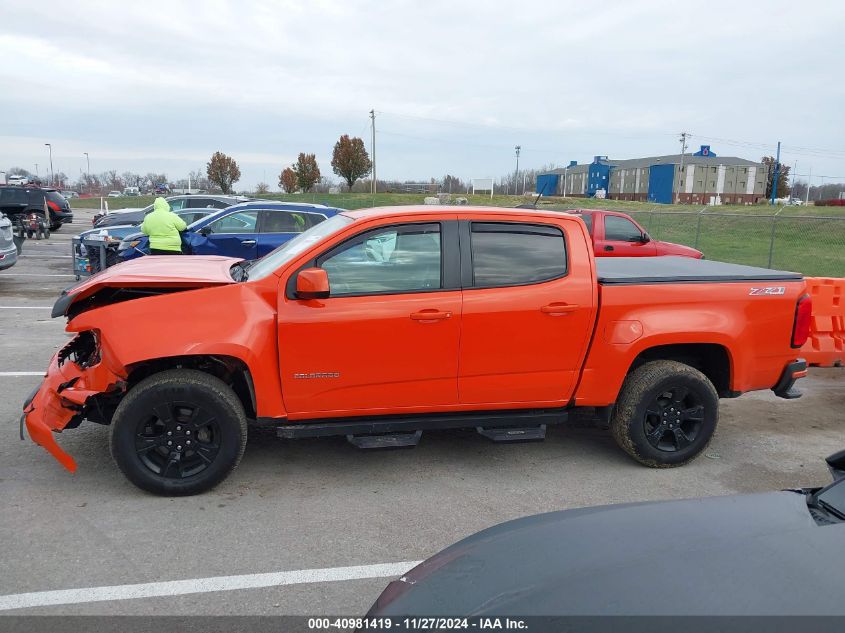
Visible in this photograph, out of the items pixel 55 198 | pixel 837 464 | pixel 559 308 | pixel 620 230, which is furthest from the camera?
pixel 55 198

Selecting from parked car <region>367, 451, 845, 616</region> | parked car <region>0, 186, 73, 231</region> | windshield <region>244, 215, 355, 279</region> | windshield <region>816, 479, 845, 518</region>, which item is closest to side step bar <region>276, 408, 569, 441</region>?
windshield <region>244, 215, 355, 279</region>

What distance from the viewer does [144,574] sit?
3.43 metres

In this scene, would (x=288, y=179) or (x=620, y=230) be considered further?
(x=288, y=179)

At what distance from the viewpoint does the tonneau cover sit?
191 inches

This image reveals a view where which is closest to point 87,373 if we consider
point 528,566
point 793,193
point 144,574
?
point 144,574

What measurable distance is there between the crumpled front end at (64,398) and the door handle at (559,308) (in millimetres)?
2764

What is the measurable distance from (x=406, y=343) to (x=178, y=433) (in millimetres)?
1547

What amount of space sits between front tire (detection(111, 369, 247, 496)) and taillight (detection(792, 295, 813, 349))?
409 centimetres

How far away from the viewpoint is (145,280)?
4.32 metres

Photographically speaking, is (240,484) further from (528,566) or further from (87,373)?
(528,566)

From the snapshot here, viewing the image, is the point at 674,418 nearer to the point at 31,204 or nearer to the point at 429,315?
the point at 429,315

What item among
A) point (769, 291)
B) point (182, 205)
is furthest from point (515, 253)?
point (182, 205)

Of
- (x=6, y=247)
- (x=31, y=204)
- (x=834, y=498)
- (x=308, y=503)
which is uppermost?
(x=31, y=204)

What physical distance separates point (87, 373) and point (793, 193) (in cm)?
10579
